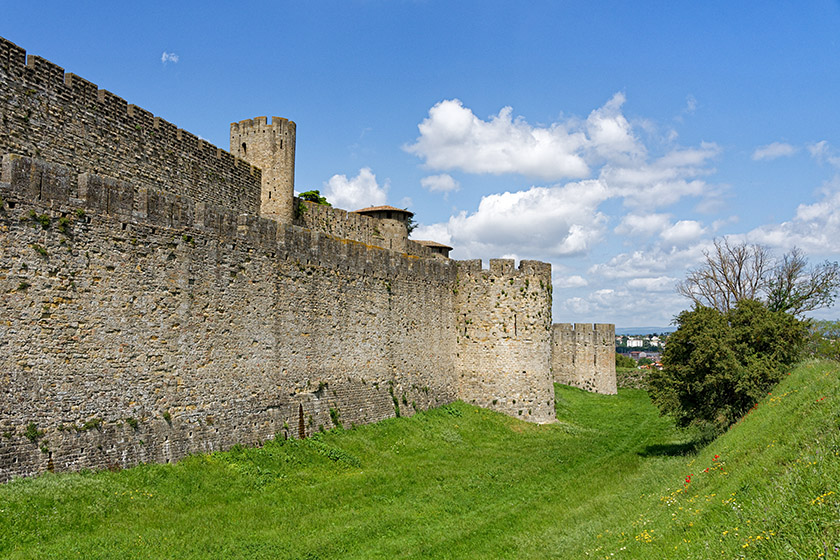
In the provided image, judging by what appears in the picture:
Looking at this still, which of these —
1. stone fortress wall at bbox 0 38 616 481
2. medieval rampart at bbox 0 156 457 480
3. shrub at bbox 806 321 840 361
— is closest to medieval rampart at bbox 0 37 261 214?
stone fortress wall at bbox 0 38 616 481

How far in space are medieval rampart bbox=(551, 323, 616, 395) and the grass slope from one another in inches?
979

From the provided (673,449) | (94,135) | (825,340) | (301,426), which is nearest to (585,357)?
(825,340)

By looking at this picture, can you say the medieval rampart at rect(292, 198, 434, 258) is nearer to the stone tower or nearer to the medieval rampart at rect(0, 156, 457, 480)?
the stone tower

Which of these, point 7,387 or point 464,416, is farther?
point 464,416

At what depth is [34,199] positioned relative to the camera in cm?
1284

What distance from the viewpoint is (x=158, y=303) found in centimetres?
1512

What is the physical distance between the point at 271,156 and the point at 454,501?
17289mm

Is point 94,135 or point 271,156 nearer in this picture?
point 94,135

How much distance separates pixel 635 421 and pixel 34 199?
29.8 m

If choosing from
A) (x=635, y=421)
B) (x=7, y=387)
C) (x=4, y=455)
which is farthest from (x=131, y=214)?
(x=635, y=421)

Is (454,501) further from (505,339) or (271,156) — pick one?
(271,156)

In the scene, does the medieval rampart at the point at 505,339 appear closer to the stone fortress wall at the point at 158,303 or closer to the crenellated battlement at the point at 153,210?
the stone fortress wall at the point at 158,303

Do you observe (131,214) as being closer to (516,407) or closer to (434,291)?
(434,291)

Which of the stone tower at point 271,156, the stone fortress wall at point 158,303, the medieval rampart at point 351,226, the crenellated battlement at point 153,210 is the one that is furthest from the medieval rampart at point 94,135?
the medieval rampart at point 351,226
